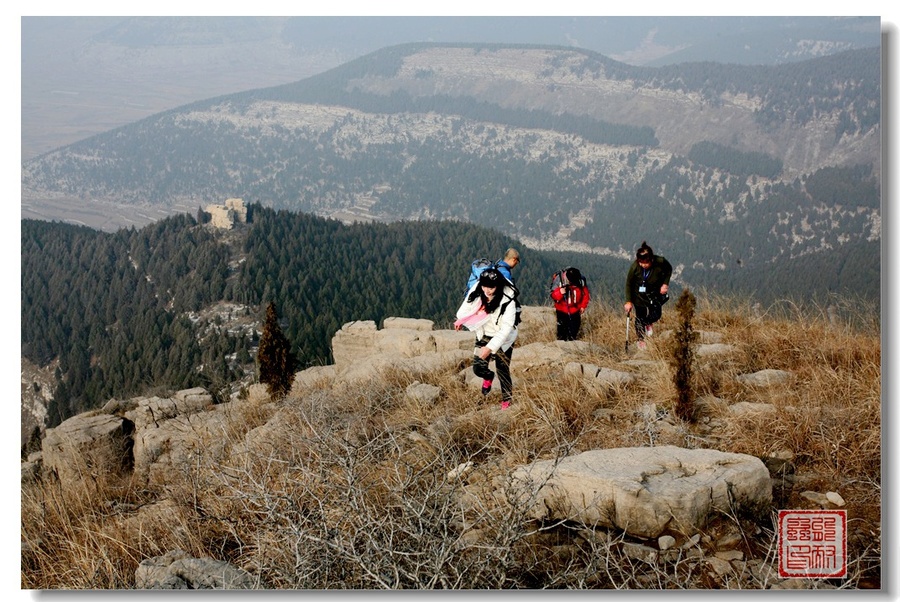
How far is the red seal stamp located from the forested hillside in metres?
57.3

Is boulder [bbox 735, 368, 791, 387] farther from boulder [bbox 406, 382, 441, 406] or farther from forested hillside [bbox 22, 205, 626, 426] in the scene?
A: forested hillside [bbox 22, 205, 626, 426]

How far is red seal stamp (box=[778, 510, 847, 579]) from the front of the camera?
13.8ft

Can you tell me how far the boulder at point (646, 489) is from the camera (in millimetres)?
4289

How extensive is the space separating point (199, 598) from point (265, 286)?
8031 cm

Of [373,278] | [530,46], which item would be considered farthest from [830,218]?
[373,278]

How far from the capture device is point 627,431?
19.0 feet

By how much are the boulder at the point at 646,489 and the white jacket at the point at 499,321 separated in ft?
5.11

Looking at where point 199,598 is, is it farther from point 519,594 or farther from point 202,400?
point 202,400

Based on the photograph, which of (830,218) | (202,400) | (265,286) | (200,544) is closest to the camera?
(200,544)

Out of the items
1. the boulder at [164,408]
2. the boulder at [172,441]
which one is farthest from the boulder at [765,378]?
the boulder at [164,408]

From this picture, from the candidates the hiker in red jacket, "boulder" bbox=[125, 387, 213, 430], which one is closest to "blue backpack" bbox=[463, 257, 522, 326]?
the hiker in red jacket

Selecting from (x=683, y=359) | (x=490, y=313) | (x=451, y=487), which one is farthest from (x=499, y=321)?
(x=451, y=487)

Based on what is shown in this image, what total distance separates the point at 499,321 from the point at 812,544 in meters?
2.99

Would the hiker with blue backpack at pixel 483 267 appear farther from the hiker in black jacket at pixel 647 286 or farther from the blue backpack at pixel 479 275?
the hiker in black jacket at pixel 647 286
